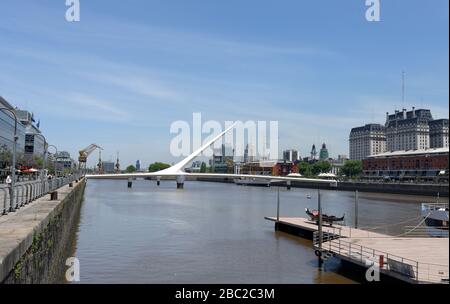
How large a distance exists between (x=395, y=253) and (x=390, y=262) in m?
2.32

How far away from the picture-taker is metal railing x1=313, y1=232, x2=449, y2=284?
41.6 feet

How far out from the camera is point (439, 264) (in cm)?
1403

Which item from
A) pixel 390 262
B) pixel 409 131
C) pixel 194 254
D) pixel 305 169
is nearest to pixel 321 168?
pixel 305 169

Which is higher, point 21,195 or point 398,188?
point 21,195

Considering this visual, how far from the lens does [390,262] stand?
14062mm

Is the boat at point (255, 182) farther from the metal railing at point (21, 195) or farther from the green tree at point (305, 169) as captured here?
the metal railing at point (21, 195)

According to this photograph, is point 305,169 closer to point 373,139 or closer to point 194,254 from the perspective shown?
point 373,139

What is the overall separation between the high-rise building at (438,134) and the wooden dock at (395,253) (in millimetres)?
154407

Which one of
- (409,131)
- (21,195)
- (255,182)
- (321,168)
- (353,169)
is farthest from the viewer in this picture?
(321,168)

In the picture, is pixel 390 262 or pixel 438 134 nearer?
pixel 390 262

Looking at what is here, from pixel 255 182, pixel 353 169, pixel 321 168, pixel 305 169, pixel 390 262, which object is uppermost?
Result: pixel 321 168

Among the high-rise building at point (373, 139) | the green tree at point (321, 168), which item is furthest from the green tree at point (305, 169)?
the high-rise building at point (373, 139)

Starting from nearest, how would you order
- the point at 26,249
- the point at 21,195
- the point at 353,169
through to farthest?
the point at 26,249 → the point at 21,195 → the point at 353,169

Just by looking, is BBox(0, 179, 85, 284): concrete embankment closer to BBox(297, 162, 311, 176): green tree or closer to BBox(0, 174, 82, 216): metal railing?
BBox(0, 174, 82, 216): metal railing
